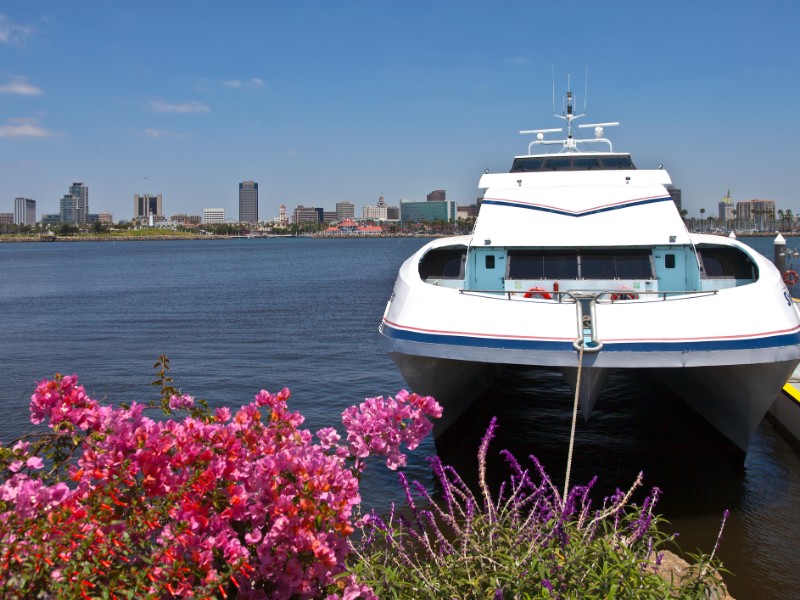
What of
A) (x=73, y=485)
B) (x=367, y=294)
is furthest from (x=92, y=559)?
(x=367, y=294)

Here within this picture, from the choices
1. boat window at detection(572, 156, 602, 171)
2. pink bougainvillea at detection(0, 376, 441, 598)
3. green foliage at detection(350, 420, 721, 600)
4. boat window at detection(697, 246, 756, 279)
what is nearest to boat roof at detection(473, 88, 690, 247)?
boat window at detection(697, 246, 756, 279)

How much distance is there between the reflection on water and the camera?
9.39 metres

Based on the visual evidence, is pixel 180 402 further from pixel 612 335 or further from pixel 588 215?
pixel 588 215

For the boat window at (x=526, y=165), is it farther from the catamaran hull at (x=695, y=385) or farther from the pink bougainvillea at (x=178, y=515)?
the pink bougainvillea at (x=178, y=515)

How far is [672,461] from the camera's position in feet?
40.3

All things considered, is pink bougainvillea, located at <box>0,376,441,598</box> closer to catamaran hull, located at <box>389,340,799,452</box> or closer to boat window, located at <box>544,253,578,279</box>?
catamaran hull, located at <box>389,340,799,452</box>

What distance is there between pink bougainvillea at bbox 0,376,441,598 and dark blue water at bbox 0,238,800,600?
246 inches

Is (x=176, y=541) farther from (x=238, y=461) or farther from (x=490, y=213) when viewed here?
(x=490, y=213)

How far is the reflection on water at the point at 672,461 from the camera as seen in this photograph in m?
9.39

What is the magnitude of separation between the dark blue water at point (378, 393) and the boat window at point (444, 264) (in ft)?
9.08

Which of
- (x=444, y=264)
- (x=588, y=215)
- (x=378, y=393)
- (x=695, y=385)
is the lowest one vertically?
(x=378, y=393)

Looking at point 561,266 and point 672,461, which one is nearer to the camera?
point 672,461

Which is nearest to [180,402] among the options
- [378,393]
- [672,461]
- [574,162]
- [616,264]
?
[616,264]

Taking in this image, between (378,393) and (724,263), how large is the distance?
26.6 ft
